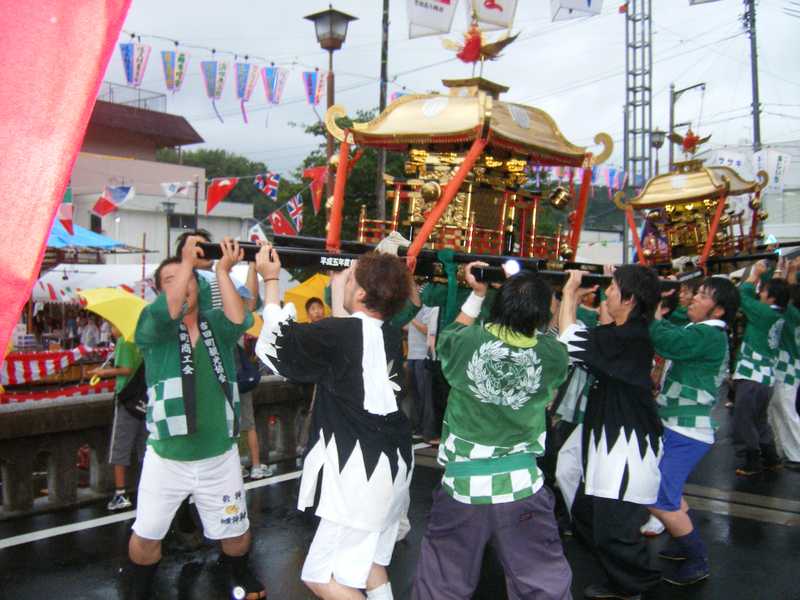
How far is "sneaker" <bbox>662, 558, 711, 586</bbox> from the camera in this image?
4617 millimetres

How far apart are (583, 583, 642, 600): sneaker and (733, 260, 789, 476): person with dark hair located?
3.86 m

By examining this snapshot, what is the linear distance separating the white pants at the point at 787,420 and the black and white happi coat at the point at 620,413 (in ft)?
14.7

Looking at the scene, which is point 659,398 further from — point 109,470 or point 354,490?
point 109,470

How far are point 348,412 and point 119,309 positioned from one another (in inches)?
106

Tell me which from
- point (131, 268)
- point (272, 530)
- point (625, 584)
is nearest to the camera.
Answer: point (625, 584)

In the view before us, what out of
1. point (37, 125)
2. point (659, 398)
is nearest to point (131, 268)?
point (659, 398)

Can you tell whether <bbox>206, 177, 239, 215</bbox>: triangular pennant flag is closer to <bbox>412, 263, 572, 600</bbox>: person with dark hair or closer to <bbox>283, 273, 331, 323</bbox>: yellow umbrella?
<bbox>283, 273, 331, 323</bbox>: yellow umbrella

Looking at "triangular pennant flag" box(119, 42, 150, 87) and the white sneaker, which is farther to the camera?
"triangular pennant flag" box(119, 42, 150, 87)

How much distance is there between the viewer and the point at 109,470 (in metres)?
6.38

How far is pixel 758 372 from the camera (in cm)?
755

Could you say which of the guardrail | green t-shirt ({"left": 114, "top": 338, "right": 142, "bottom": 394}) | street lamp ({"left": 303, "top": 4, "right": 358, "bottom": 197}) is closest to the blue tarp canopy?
street lamp ({"left": 303, "top": 4, "right": 358, "bottom": 197})

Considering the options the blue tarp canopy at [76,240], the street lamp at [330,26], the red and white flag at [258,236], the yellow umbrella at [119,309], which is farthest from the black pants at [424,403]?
Answer: the blue tarp canopy at [76,240]

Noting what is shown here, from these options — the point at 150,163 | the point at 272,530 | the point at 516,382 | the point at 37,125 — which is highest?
the point at 150,163

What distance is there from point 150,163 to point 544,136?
28.3 meters
